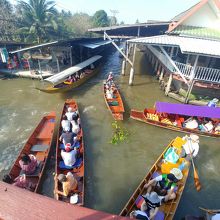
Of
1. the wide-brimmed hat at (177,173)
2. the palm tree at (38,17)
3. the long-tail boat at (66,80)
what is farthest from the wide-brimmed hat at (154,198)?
the palm tree at (38,17)

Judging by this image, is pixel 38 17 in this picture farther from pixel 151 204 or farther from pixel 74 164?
Answer: pixel 151 204

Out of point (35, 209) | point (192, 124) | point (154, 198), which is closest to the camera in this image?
point (35, 209)

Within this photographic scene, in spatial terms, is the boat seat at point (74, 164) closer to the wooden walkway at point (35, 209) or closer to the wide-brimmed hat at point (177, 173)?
the wide-brimmed hat at point (177, 173)

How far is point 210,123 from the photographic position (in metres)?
11.5

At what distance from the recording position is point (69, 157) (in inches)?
307

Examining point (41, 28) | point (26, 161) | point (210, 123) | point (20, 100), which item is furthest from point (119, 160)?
point (41, 28)

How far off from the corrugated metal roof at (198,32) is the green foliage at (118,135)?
426 inches

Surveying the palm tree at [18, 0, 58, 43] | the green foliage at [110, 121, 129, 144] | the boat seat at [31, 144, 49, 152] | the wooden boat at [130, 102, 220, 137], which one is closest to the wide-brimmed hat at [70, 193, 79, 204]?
the boat seat at [31, 144, 49, 152]

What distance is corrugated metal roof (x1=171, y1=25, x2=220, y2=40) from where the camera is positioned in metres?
15.9

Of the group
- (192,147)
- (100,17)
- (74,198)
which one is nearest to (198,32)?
(192,147)

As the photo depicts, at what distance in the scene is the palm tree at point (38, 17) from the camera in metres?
23.2

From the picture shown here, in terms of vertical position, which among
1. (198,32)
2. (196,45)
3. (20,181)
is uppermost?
(198,32)

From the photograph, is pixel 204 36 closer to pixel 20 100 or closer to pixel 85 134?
pixel 85 134

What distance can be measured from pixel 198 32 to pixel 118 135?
39.7ft
